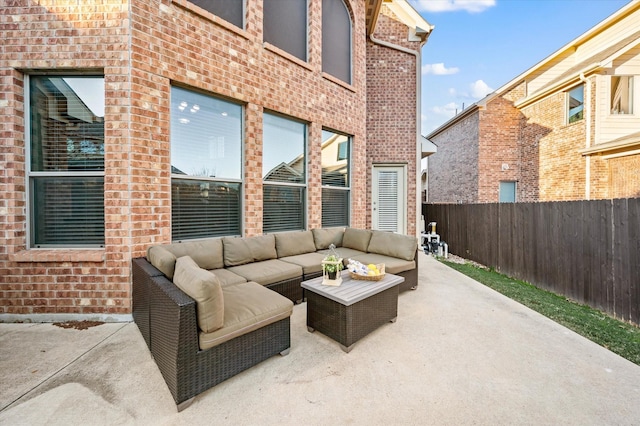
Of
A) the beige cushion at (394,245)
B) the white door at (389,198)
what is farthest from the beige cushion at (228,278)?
the white door at (389,198)

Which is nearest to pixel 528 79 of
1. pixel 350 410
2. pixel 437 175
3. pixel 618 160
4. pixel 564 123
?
pixel 564 123

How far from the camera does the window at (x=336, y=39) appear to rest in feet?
19.4

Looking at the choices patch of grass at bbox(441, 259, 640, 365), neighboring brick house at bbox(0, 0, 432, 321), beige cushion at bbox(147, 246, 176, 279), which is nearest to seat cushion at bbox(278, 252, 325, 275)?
neighboring brick house at bbox(0, 0, 432, 321)

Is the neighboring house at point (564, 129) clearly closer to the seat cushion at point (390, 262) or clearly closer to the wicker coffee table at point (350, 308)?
the seat cushion at point (390, 262)

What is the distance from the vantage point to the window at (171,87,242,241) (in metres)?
3.85

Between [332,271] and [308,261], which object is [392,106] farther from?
[332,271]

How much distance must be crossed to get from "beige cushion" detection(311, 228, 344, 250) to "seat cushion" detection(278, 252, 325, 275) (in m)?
0.45

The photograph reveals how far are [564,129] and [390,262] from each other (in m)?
9.81

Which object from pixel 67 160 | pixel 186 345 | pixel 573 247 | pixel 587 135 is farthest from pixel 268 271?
pixel 587 135

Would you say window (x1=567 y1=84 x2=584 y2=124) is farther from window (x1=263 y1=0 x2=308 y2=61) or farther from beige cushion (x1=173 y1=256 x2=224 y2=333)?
beige cushion (x1=173 y1=256 x2=224 y2=333)

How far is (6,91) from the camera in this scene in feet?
10.4

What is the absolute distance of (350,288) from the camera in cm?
296

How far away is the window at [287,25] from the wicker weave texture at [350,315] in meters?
4.69

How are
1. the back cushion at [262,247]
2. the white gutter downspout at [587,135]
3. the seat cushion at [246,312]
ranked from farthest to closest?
the white gutter downspout at [587,135], the back cushion at [262,247], the seat cushion at [246,312]
